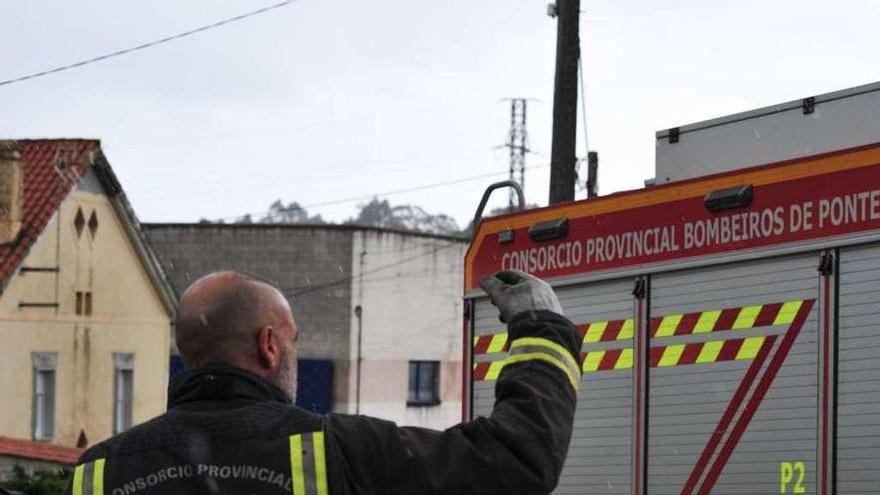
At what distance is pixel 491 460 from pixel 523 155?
56.4m

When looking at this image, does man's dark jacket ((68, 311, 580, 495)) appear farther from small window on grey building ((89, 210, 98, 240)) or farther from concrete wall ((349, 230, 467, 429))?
concrete wall ((349, 230, 467, 429))

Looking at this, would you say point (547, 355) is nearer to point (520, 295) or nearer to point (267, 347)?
point (520, 295)

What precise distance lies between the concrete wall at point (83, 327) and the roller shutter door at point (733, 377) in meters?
24.4


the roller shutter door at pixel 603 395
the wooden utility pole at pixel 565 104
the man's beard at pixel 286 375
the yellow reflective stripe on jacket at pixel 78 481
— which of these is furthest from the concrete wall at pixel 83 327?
the man's beard at pixel 286 375

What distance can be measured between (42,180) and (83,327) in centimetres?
281

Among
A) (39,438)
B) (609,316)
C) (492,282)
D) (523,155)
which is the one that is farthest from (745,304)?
(523,155)

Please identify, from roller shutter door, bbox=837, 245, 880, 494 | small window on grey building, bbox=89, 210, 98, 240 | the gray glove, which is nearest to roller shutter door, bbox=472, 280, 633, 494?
roller shutter door, bbox=837, 245, 880, 494

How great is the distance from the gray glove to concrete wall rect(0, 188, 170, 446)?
27960 millimetres

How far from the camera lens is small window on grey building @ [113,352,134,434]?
1324 inches

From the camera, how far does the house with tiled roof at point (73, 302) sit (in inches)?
1215

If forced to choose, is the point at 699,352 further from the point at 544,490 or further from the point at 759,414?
the point at 544,490

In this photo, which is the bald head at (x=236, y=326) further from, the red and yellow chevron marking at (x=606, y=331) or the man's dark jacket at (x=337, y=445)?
the red and yellow chevron marking at (x=606, y=331)

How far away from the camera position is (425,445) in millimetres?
2994

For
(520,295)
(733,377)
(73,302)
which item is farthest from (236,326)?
(73,302)
